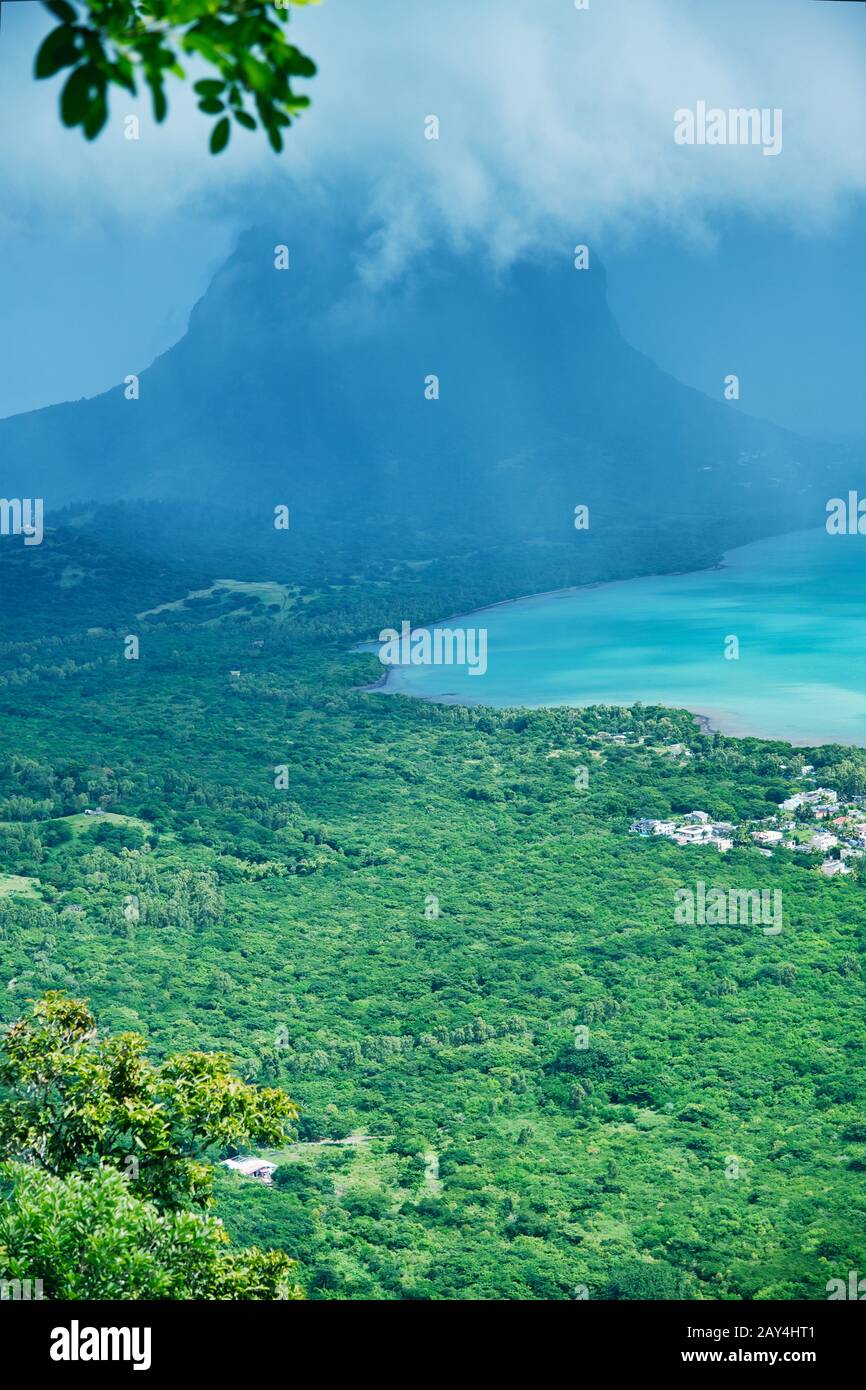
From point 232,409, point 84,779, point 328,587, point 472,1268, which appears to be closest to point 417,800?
point 84,779

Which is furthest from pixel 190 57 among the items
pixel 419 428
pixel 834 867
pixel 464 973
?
pixel 419 428

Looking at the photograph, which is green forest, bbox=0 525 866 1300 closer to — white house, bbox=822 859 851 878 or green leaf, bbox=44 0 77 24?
white house, bbox=822 859 851 878

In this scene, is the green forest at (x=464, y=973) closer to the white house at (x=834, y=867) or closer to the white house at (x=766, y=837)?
the white house at (x=834, y=867)

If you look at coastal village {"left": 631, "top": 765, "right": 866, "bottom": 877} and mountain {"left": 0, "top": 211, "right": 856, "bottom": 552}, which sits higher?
mountain {"left": 0, "top": 211, "right": 856, "bottom": 552}

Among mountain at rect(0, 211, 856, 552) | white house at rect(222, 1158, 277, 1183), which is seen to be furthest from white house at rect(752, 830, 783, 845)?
mountain at rect(0, 211, 856, 552)

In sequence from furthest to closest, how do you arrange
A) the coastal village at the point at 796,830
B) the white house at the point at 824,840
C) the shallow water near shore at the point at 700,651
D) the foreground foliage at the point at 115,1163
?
the shallow water near shore at the point at 700,651 < the white house at the point at 824,840 < the coastal village at the point at 796,830 < the foreground foliage at the point at 115,1163

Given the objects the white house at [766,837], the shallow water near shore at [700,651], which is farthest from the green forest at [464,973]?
the shallow water near shore at [700,651]

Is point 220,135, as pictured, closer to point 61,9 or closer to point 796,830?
point 61,9
